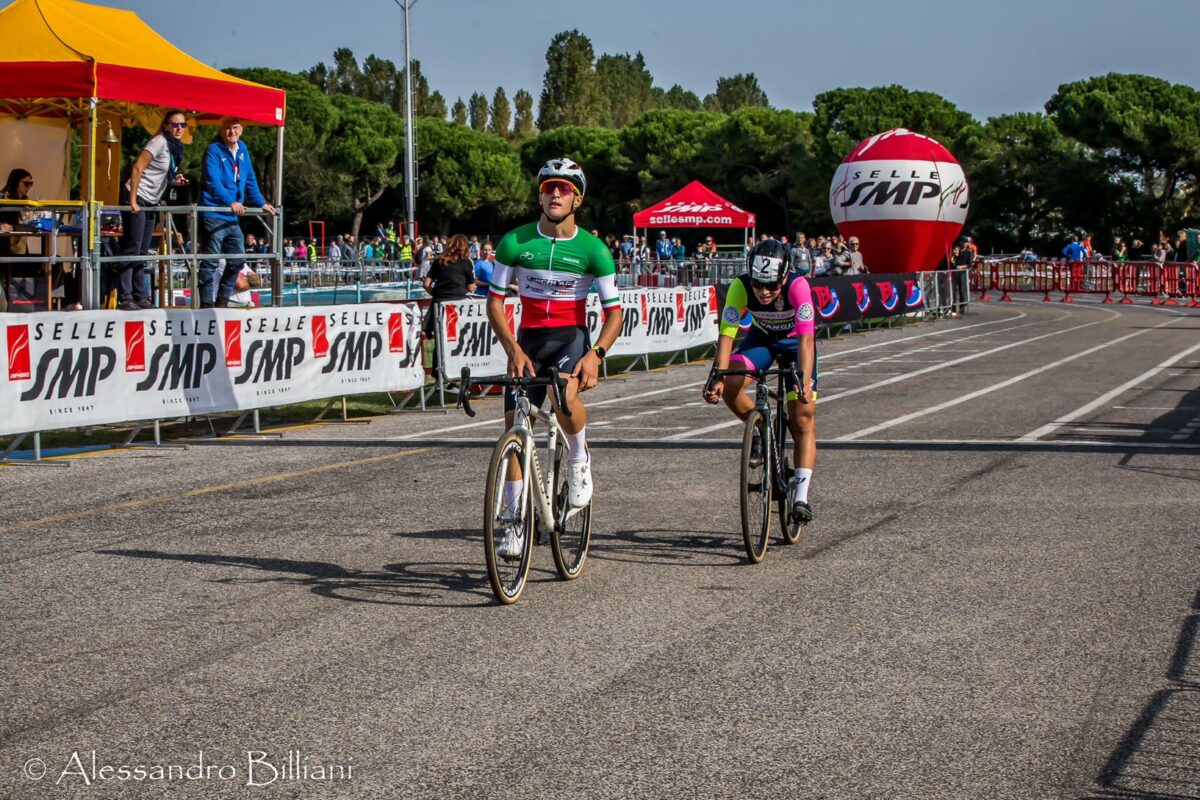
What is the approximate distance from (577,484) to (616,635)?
1.29 m

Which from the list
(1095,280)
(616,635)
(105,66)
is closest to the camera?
(616,635)

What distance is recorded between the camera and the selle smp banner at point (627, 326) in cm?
1867

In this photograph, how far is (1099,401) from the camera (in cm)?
1800

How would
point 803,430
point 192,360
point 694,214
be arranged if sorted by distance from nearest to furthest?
point 803,430 < point 192,360 < point 694,214

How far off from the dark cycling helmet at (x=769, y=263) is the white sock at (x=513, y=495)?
94.4 inches

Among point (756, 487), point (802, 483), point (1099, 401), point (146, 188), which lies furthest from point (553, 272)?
point (1099, 401)

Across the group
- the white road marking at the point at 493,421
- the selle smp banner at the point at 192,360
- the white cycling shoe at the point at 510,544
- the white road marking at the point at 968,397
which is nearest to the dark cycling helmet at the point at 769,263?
the white cycling shoe at the point at 510,544

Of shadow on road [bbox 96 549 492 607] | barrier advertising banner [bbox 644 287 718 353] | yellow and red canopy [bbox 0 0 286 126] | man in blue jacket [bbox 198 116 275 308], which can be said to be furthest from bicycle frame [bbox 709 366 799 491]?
barrier advertising banner [bbox 644 287 718 353]

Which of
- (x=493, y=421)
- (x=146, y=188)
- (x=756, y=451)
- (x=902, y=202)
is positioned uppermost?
(x=902, y=202)

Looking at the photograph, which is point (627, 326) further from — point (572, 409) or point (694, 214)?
point (694, 214)

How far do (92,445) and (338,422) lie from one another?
299cm

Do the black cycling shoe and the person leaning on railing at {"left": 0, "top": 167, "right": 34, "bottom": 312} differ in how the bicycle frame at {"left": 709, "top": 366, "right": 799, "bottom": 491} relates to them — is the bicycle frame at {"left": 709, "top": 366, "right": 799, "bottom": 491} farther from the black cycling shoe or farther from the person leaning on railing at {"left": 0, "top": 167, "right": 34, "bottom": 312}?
the person leaning on railing at {"left": 0, "top": 167, "right": 34, "bottom": 312}

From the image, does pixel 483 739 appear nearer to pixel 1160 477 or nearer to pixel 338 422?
pixel 1160 477

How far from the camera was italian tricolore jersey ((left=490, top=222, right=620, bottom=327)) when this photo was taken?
312 inches
